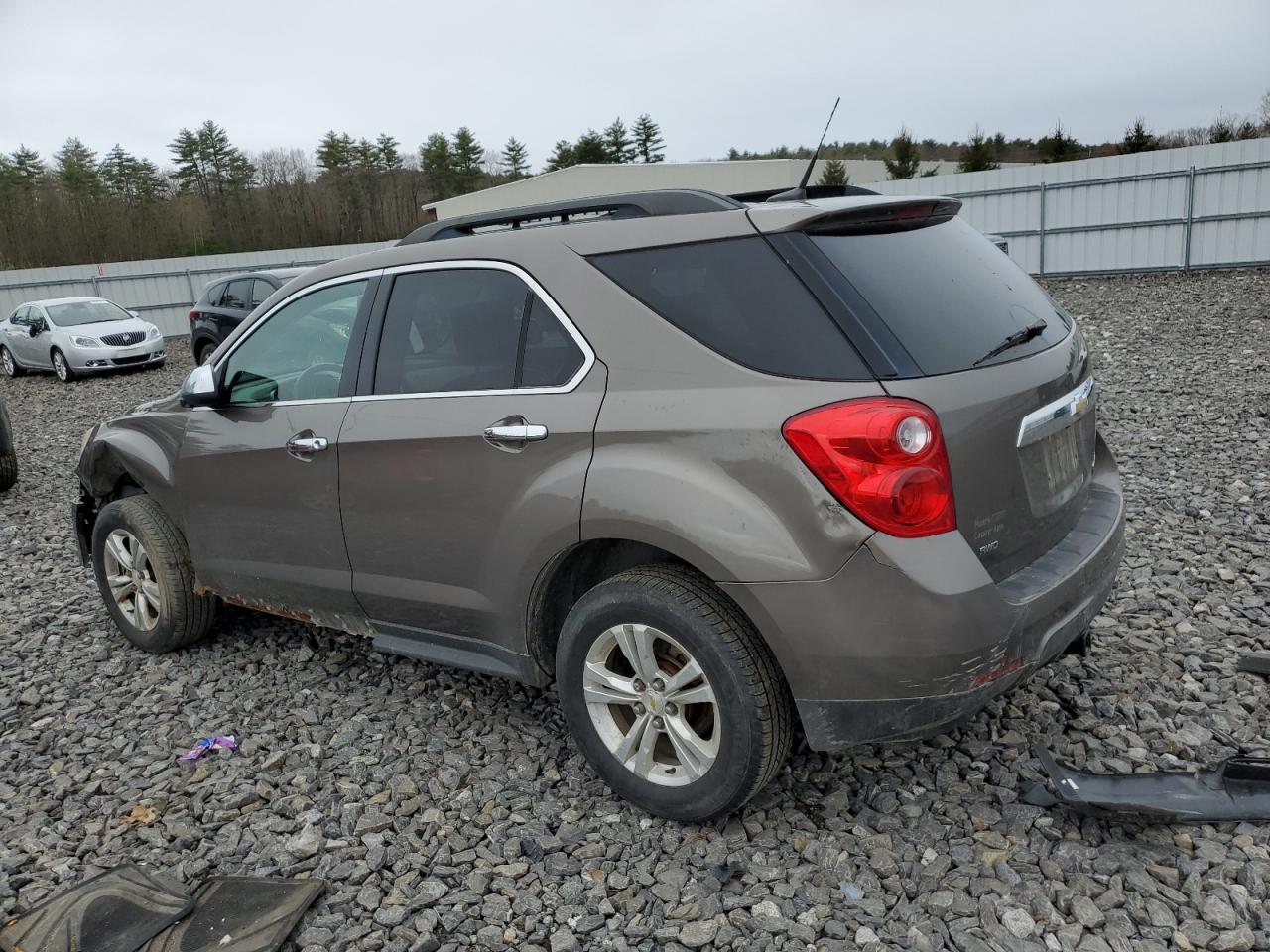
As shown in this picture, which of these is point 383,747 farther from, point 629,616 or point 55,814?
point 629,616

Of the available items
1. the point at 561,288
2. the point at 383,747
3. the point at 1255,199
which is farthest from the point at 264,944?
the point at 1255,199

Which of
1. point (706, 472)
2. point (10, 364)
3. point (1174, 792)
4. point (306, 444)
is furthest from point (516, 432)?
point (10, 364)

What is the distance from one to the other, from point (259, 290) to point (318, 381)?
1268cm

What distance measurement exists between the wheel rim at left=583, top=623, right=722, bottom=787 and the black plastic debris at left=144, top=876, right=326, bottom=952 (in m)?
0.95

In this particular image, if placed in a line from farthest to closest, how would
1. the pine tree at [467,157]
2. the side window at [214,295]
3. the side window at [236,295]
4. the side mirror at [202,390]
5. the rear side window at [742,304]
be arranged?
the pine tree at [467,157] < the side window at [214,295] < the side window at [236,295] < the side mirror at [202,390] < the rear side window at [742,304]

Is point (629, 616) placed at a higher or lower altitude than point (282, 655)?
higher

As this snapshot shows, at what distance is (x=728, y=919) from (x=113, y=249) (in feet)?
175

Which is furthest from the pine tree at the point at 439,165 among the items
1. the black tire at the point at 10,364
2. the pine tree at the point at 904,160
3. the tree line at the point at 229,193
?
the black tire at the point at 10,364

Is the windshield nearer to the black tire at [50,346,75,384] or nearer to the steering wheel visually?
the black tire at [50,346,75,384]

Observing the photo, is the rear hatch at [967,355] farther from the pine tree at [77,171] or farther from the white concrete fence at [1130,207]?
the pine tree at [77,171]

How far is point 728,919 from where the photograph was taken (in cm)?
252

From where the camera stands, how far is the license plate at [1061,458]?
275cm

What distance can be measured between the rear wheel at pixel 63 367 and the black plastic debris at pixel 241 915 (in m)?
17.9

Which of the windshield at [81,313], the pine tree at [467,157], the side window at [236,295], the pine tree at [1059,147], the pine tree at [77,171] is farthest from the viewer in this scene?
the pine tree at [467,157]
